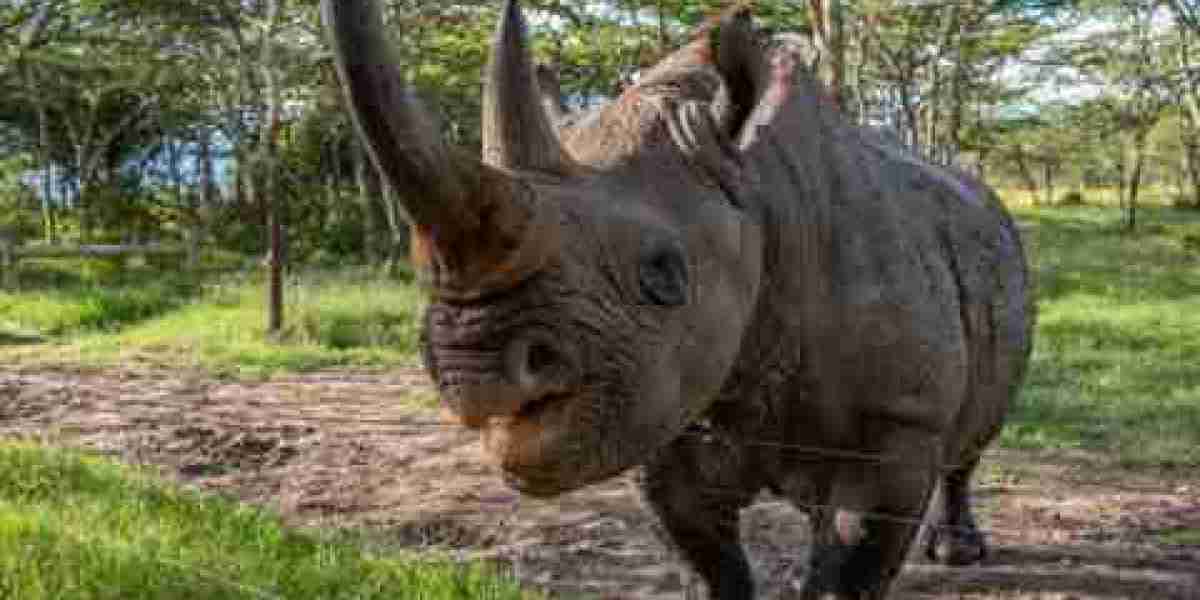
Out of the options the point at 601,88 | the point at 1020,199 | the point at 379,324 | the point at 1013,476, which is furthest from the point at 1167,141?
the point at 1013,476

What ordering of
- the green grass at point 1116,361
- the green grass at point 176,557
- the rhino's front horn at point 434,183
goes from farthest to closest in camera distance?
the green grass at point 1116,361 < the green grass at point 176,557 < the rhino's front horn at point 434,183

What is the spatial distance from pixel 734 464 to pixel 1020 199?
1999 inches

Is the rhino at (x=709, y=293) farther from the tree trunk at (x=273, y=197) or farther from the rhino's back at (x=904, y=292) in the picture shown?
the tree trunk at (x=273, y=197)

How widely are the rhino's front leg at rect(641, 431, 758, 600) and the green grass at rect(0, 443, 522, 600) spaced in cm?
65

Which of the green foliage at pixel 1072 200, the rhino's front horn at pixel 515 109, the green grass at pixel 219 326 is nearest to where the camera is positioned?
the rhino's front horn at pixel 515 109

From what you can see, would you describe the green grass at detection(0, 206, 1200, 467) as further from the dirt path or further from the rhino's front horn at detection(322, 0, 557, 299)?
the rhino's front horn at detection(322, 0, 557, 299)

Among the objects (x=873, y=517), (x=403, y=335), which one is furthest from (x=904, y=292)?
(x=403, y=335)

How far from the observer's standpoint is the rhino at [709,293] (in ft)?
5.54

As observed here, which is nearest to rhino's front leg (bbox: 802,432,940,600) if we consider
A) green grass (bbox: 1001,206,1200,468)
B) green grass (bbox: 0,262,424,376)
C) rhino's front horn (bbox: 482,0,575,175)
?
rhino's front horn (bbox: 482,0,575,175)

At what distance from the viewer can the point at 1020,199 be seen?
51094 millimetres

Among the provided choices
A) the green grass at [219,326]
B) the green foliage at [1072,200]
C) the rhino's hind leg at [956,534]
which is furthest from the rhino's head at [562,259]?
the green foliage at [1072,200]

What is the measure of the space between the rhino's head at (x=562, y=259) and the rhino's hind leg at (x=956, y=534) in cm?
270

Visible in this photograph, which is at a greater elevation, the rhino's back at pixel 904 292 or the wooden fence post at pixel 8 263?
the rhino's back at pixel 904 292

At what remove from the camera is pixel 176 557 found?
367cm
